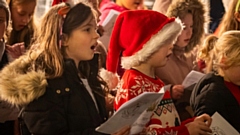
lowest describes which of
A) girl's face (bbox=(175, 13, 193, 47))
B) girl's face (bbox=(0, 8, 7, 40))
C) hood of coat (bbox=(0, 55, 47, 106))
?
girl's face (bbox=(175, 13, 193, 47))

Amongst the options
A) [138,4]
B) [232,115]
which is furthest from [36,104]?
[138,4]

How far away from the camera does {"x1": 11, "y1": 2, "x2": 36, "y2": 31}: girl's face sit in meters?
2.95

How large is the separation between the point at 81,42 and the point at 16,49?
27.5 inches

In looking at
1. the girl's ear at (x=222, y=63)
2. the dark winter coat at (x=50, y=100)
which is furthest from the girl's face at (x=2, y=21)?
the girl's ear at (x=222, y=63)

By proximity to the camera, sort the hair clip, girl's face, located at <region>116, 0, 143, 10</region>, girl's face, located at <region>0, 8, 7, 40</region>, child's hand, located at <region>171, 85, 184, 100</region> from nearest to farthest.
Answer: the hair clip, girl's face, located at <region>0, 8, 7, 40</region>, child's hand, located at <region>171, 85, 184, 100</region>, girl's face, located at <region>116, 0, 143, 10</region>

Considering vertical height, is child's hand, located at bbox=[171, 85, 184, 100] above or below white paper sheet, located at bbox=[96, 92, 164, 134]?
below

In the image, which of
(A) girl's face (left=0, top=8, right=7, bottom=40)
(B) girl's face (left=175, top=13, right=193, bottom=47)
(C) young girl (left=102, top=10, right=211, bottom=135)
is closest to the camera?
(C) young girl (left=102, top=10, right=211, bottom=135)

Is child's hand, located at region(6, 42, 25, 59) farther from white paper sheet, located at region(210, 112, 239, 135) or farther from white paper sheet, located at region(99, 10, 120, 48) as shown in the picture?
white paper sheet, located at region(210, 112, 239, 135)

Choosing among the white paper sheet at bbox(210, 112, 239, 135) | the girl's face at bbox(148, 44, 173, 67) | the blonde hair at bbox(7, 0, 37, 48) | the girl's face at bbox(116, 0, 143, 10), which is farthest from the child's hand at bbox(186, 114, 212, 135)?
the girl's face at bbox(116, 0, 143, 10)

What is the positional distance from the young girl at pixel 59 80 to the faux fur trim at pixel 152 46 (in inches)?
9.5

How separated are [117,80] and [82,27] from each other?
661mm

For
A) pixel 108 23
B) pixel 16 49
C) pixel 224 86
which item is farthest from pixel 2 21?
pixel 224 86

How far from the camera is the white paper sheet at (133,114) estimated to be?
1.90 metres

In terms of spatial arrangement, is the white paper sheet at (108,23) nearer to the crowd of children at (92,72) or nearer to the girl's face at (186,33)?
the crowd of children at (92,72)
